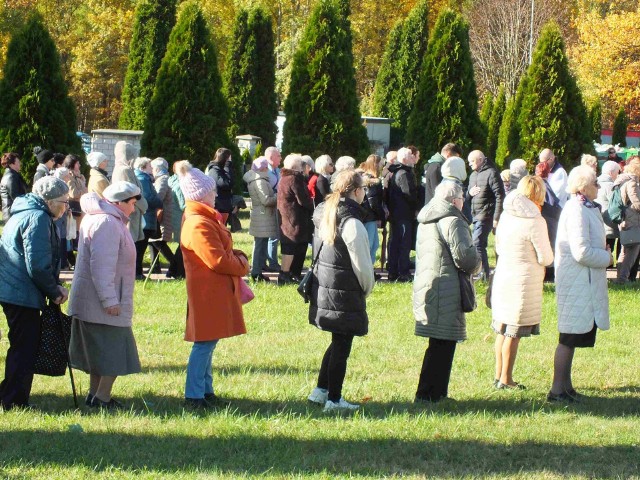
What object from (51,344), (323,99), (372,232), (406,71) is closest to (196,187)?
(51,344)

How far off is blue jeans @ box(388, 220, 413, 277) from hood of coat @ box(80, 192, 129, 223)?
7682 millimetres

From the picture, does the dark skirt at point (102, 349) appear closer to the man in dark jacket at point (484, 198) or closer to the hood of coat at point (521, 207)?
the hood of coat at point (521, 207)

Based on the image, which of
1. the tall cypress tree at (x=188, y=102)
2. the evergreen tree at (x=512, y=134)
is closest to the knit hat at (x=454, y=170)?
the evergreen tree at (x=512, y=134)

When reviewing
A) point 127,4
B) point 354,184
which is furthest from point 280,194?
point 127,4

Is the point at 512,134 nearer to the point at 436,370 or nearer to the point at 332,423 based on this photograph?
the point at 436,370

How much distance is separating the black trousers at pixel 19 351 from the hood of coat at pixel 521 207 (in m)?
3.89

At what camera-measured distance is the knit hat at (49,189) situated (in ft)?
23.5

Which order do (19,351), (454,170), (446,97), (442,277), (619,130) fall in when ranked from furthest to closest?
(619,130) → (446,97) → (454,170) → (442,277) → (19,351)

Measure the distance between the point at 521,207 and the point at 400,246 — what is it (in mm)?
6358

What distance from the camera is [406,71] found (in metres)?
44.2

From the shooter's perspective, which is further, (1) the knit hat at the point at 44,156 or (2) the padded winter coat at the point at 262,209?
(1) the knit hat at the point at 44,156

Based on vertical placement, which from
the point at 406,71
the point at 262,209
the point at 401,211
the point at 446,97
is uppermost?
the point at 406,71

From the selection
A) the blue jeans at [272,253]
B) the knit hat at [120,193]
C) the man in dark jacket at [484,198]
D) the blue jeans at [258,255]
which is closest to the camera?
the knit hat at [120,193]

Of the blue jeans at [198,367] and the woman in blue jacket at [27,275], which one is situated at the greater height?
the woman in blue jacket at [27,275]
